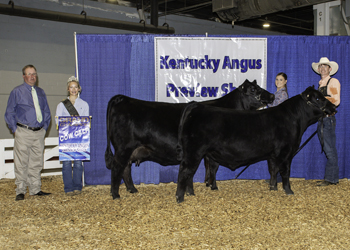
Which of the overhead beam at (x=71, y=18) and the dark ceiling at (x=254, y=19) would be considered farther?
the dark ceiling at (x=254, y=19)

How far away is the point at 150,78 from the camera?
5.52 meters

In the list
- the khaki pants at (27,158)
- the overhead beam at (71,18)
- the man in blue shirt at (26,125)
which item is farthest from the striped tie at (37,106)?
the overhead beam at (71,18)

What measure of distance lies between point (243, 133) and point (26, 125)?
2944 millimetres

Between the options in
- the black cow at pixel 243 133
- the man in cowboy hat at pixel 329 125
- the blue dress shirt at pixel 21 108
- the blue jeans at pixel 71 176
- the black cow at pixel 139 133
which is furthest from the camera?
the man in cowboy hat at pixel 329 125

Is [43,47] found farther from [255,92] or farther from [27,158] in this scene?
[255,92]

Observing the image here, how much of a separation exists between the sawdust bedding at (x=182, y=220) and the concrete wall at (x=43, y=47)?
196 inches

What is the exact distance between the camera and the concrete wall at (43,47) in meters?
8.90

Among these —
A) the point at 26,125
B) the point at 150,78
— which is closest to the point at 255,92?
the point at 150,78

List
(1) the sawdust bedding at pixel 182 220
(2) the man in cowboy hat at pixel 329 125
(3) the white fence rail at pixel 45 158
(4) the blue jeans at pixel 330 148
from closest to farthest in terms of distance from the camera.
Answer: (1) the sawdust bedding at pixel 182 220
(2) the man in cowboy hat at pixel 329 125
(4) the blue jeans at pixel 330 148
(3) the white fence rail at pixel 45 158

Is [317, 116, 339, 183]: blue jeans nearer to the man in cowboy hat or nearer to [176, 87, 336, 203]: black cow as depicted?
the man in cowboy hat

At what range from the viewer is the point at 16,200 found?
455 cm

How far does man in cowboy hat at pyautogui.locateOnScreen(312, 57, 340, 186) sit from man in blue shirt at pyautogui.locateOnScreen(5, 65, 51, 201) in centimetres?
415

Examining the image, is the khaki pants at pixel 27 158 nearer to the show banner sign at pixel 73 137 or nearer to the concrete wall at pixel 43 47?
the show banner sign at pixel 73 137

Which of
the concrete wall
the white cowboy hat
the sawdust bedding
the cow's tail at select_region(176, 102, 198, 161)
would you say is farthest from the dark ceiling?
the sawdust bedding
